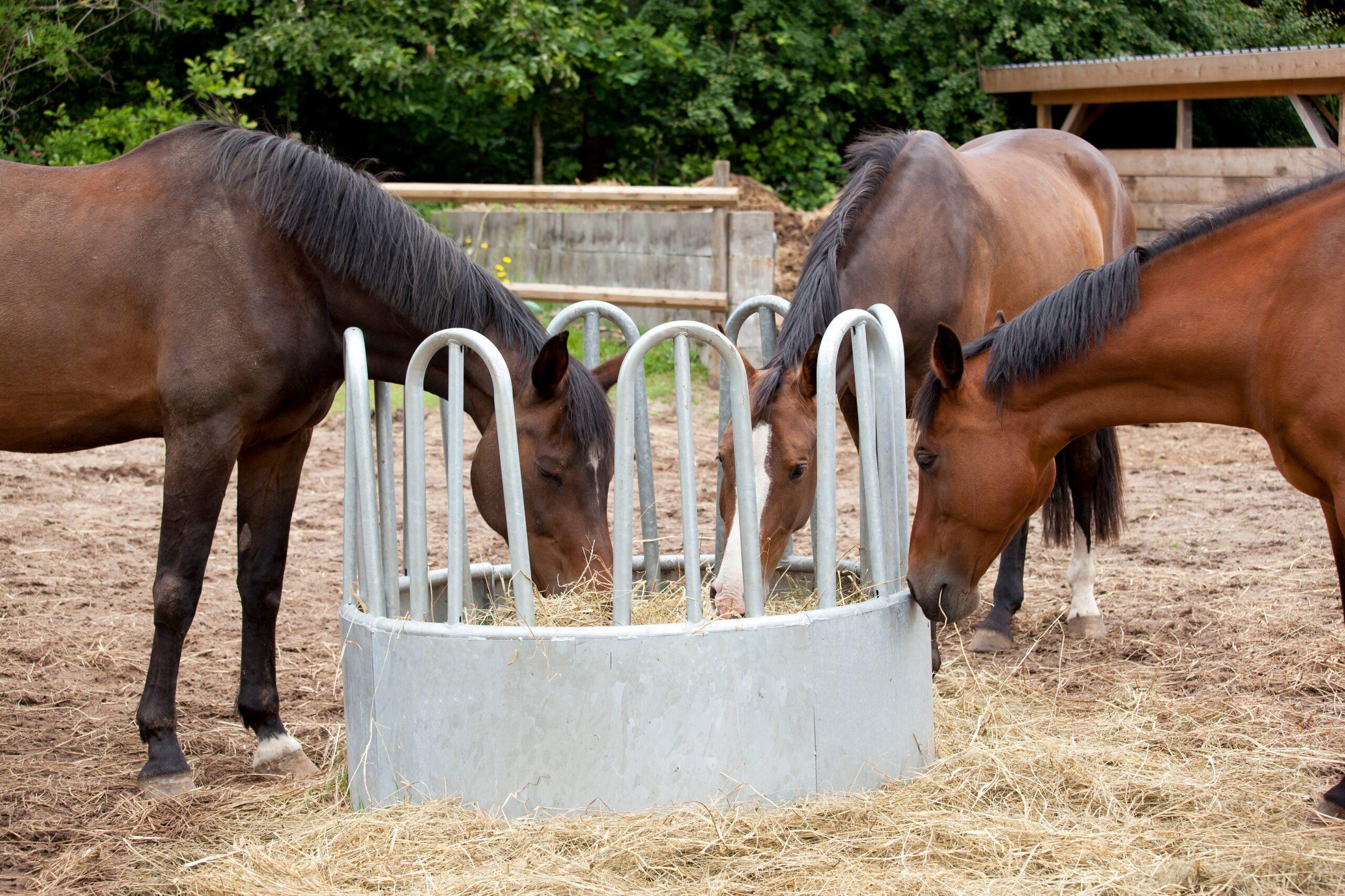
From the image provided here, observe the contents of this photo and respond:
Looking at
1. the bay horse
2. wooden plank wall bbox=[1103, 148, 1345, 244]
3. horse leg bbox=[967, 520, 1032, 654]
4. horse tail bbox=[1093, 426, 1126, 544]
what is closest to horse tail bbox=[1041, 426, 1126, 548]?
horse tail bbox=[1093, 426, 1126, 544]

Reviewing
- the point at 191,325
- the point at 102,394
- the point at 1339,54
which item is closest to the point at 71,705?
the point at 102,394

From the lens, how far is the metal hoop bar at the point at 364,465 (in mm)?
2693

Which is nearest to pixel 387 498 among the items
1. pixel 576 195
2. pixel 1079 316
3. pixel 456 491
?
pixel 456 491

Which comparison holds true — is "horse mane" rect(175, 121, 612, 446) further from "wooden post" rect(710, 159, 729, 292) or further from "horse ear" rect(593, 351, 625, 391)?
"wooden post" rect(710, 159, 729, 292)

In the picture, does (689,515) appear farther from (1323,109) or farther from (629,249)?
(1323,109)

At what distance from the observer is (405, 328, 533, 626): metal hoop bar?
253cm

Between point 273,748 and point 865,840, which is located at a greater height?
point 865,840

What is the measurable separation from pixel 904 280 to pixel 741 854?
85.6 inches

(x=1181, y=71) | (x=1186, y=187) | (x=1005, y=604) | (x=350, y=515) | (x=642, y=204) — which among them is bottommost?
(x=1005, y=604)

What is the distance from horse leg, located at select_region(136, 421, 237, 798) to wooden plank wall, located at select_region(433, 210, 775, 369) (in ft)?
21.0

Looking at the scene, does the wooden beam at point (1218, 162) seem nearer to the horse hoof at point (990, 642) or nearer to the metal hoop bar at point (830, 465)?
the horse hoof at point (990, 642)

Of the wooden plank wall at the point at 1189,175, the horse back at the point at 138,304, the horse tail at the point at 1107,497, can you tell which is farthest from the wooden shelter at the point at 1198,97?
the horse back at the point at 138,304

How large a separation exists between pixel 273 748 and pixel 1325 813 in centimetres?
275

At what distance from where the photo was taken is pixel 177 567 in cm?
308
